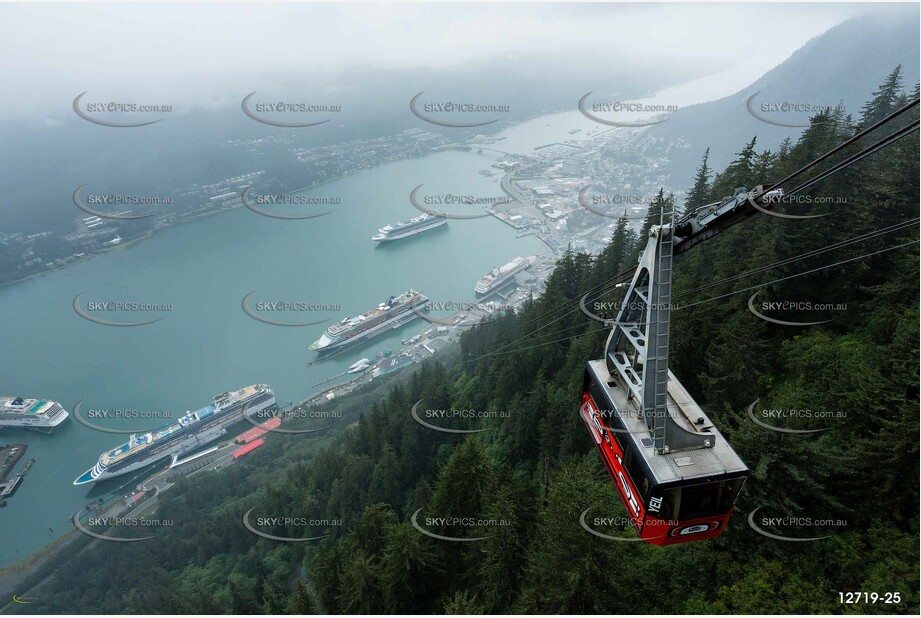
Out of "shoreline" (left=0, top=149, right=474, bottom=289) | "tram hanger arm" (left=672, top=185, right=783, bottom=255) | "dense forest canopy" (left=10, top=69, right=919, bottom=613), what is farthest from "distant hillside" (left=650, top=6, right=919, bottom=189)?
"shoreline" (left=0, top=149, right=474, bottom=289)

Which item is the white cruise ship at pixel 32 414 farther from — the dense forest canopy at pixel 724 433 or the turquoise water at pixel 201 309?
the dense forest canopy at pixel 724 433

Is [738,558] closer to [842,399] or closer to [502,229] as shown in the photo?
[842,399]

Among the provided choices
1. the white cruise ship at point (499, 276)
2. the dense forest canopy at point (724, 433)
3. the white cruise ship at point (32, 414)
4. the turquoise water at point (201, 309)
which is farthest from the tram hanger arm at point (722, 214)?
the white cruise ship at point (32, 414)

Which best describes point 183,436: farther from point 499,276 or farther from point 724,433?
point 724,433

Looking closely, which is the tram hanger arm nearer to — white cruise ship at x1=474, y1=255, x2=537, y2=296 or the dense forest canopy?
the dense forest canopy

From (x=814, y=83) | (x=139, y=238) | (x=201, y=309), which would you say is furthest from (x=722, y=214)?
(x=139, y=238)
